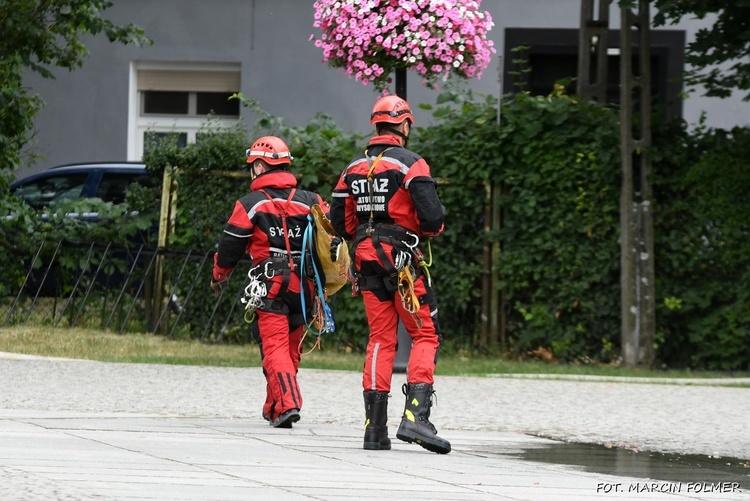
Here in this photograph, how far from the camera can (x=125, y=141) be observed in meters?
19.9

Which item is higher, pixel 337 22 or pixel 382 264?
pixel 337 22

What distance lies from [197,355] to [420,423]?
6.26m

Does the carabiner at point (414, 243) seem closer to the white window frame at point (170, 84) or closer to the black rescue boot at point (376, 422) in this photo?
the black rescue boot at point (376, 422)

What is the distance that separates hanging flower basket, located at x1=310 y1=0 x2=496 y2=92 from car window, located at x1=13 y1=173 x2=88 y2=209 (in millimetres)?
6275

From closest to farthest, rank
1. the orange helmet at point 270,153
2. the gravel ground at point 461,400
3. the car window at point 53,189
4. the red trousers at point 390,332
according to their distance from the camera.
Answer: the red trousers at point 390,332, the orange helmet at point 270,153, the gravel ground at point 461,400, the car window at point 53,189

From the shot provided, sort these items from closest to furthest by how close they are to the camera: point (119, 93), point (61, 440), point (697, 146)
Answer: point (61, 440) → point (697, 146) → point (119, 93)

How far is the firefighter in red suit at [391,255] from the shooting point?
293 inches

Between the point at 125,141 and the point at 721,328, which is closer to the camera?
the point at 721,328

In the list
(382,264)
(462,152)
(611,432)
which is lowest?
(611,432)

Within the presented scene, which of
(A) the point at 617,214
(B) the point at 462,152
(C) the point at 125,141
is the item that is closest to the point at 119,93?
(C) the point at 125,141

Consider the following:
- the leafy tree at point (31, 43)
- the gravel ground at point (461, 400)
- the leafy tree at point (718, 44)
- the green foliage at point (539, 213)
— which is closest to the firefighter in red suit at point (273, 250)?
the gravel ground at point (461, 400)

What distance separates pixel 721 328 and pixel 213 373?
4.94 metres

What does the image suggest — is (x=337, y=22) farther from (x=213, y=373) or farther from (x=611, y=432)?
(x=611, y=432)

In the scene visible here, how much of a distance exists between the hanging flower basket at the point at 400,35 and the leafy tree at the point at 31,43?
3.29 metres
